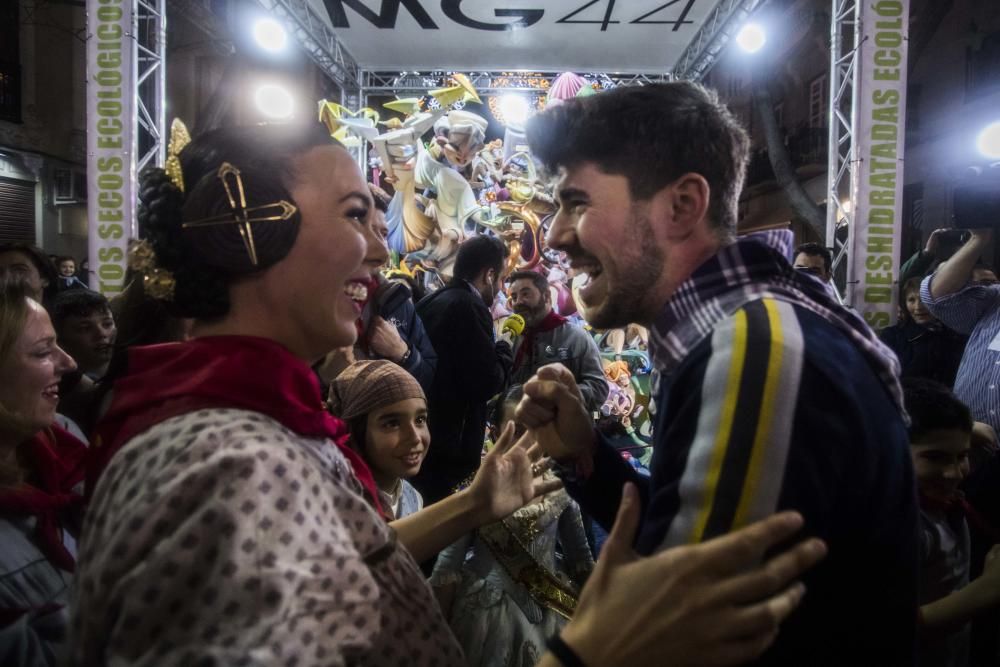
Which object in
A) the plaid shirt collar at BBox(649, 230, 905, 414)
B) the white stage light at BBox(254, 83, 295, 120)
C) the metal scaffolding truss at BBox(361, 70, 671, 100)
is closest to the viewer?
the plaid shirt collar at BBox(649, 230, 905, 414)

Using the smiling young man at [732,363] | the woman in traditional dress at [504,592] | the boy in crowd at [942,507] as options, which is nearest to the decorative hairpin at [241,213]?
the smiling young man at [732,363]

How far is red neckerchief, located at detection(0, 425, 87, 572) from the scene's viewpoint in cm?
169

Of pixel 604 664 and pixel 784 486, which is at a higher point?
pixel 784 486

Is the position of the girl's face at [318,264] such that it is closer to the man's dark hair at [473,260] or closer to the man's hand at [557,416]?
the man's hand at [557,416]

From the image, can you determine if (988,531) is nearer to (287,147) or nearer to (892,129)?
(287,147)

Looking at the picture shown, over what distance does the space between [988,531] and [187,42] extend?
635 inches

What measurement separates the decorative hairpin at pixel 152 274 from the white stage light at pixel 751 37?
25.0 ft

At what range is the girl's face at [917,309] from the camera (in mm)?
4723

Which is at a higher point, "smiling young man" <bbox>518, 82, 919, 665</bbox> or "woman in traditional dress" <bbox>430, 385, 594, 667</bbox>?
"smiling young man" <bbox>518, 82, 919, 665</bbox>

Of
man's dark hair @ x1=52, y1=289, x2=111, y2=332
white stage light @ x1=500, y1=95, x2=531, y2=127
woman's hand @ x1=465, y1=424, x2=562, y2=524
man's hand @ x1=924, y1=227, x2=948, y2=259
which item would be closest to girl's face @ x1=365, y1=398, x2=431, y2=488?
woman's hand @ x1=465, y1=424, x2=562, y2=524

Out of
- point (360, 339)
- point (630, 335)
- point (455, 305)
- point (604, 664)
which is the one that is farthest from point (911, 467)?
point (630, 335)

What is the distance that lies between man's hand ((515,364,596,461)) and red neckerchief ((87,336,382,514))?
591mm

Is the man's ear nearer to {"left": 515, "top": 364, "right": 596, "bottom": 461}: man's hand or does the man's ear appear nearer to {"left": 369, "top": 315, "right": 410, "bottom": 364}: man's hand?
{"left": 515, "top": 364, "right": 596, "bottom": 461}: man's hand

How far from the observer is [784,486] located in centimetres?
89
